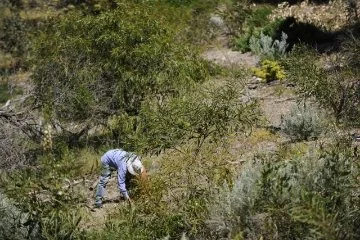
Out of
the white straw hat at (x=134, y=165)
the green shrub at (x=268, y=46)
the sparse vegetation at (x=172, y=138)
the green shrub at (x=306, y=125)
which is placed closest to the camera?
the sparse vegetation at (x=172, y=138)

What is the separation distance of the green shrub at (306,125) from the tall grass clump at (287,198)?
3355 mm

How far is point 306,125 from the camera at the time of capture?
945 cm

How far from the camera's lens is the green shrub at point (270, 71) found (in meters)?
13.9

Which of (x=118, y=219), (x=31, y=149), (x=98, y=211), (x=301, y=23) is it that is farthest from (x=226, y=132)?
(x=301, y=23)

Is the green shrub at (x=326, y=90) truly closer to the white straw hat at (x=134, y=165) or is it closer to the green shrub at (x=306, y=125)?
the green shrub at (x=306, y=125)

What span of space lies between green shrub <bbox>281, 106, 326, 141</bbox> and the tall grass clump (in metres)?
3.36

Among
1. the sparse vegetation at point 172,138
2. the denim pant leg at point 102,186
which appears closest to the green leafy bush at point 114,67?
the sparse vegetation at point 172,138

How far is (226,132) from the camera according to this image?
7.41 meters

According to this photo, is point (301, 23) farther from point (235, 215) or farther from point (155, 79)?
point (235, 215)

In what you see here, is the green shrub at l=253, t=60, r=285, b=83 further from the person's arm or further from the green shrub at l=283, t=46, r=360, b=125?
the person's arm

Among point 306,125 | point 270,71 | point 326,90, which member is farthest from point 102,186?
point 270,71

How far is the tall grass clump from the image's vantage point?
508 centimetres

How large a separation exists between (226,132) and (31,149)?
14.2ft

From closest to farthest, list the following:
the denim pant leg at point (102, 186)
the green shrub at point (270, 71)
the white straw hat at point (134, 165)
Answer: the white straw hat at point (134, 165) < the denim pant leg at point (102, 186) < the green shrub at point (270, 71)
